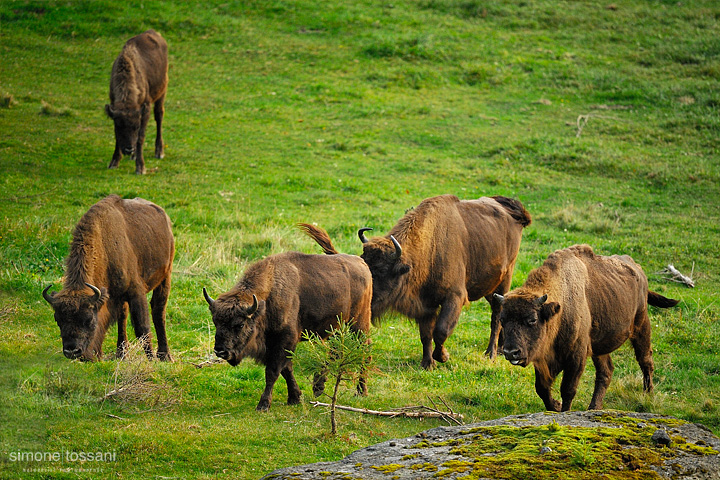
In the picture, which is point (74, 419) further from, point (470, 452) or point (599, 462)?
point (599, 462)

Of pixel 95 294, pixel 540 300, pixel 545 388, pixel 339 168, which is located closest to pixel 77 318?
pixel 95 294

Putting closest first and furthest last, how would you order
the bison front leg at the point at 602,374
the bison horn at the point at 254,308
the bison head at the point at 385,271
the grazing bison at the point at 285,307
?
the bison horn at the point at 254,308 < the grazing bison at the point at 285,307 < the bison front leg at the point at 602,374 < the bison head at the point at 385,271

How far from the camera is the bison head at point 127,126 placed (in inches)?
773

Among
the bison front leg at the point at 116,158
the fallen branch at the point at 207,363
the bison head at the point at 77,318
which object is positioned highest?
the bison head at the point at 77,318

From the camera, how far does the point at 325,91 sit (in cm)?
2841

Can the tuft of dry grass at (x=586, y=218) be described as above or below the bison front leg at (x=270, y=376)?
below

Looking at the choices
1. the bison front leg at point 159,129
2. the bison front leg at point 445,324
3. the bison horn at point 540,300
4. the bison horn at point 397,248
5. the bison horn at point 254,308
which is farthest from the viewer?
the bison front leg at point 159,129

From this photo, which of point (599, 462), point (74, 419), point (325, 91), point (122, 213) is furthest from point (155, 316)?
point (325, 91)

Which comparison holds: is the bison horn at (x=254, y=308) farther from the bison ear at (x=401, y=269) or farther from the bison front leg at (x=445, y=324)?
the bison front leg at (x=445, y=324)

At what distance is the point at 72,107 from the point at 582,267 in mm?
20228

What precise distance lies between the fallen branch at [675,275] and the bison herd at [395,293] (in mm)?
4635

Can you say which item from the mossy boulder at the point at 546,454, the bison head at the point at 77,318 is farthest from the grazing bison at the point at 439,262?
the mossy boulder at the point at 546,454

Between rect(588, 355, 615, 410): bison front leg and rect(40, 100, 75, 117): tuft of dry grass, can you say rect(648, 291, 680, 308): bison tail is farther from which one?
rect(40, 100, 75, 117): tuft of dry grass

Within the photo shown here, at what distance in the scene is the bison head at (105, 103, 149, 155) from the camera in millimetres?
19641
